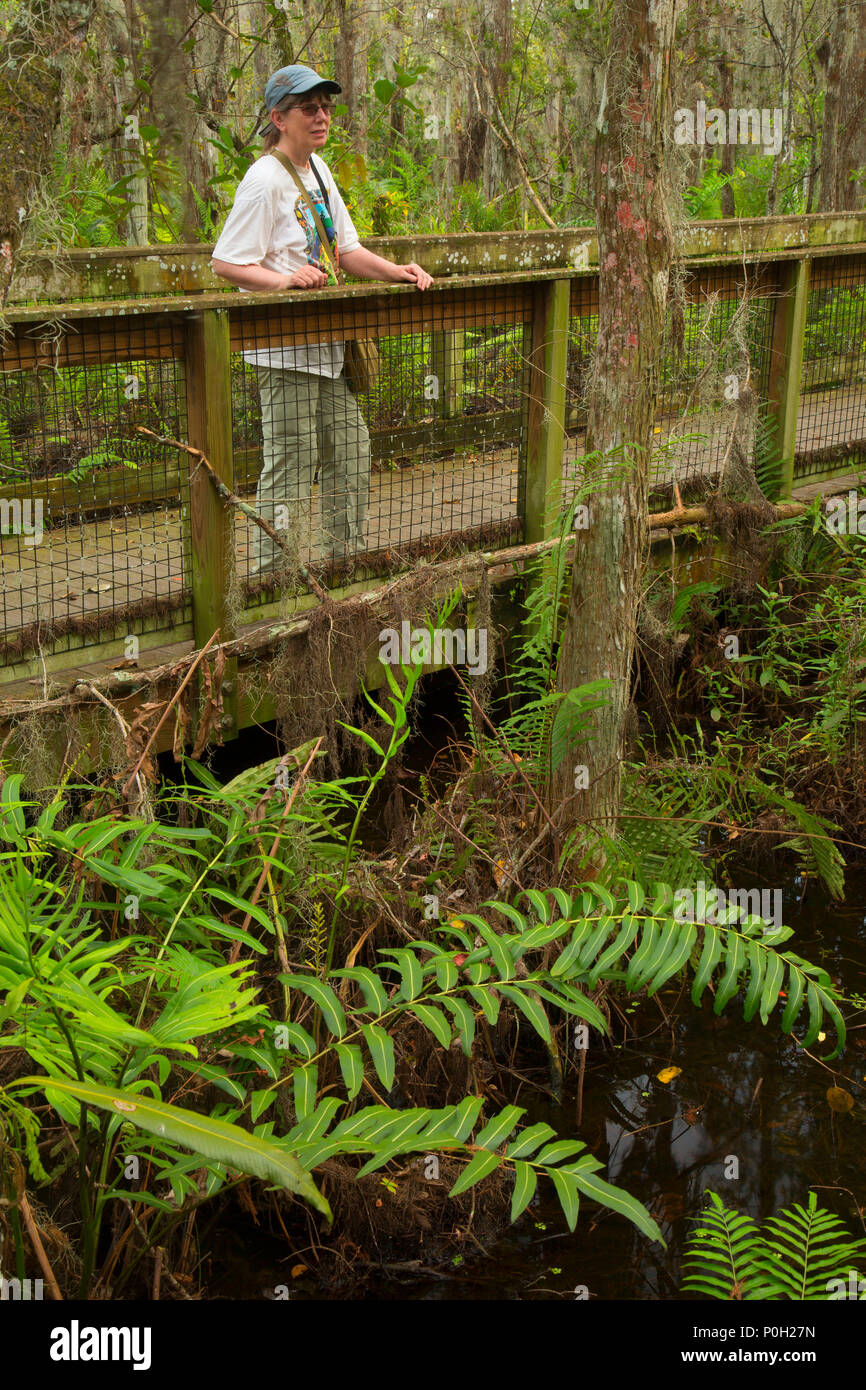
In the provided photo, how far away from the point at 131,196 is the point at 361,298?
4731 mm

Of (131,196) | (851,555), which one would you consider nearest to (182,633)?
(851,555)

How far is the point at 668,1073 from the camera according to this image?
4.35m

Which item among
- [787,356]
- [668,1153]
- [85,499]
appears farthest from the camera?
[787,356]

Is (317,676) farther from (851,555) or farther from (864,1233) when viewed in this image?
(851,555)

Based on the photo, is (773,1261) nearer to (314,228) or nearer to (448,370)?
(314,228)

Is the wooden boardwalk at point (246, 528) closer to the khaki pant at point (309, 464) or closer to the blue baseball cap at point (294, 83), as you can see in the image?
the khaki pant at point (309, 464)

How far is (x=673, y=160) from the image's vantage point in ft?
14.5

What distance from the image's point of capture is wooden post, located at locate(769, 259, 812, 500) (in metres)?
7.51

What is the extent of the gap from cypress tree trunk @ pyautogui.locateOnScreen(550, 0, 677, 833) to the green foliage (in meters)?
1.45

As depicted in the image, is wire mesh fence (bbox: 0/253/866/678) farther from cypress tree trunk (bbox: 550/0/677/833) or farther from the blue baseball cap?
the blue baseball cap

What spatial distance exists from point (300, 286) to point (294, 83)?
30.5 inches

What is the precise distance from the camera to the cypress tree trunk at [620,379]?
4.25m

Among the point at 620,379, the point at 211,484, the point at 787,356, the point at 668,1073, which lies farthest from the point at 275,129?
the point at 668,1073

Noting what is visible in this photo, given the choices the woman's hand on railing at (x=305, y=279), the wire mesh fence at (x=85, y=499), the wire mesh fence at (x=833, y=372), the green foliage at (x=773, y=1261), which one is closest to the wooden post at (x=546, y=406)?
the woman's hand on railing at (x=305, y=279)
